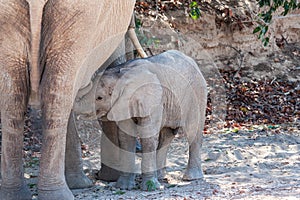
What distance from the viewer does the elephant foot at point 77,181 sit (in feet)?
18.4

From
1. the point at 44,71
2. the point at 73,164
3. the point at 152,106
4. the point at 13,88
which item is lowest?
the point at 73,164

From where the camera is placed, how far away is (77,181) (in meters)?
5.61

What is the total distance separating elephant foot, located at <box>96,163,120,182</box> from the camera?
5930 mm

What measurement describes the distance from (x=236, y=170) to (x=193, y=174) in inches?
19.3

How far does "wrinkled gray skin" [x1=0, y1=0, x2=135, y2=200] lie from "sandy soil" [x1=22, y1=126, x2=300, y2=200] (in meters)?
0.58

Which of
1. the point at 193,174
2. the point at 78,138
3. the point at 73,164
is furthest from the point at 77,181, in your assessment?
the point at 193,174

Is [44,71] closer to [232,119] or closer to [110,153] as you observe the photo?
[110,153]

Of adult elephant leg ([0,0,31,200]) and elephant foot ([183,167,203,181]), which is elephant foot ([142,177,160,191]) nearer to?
elephant foot ([183,167,203,181])

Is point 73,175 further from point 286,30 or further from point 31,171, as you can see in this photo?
point 286,30

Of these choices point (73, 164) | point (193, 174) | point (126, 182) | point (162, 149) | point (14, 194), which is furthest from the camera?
point (162, 149)

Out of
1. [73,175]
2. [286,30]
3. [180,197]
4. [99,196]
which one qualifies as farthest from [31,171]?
[286,30]

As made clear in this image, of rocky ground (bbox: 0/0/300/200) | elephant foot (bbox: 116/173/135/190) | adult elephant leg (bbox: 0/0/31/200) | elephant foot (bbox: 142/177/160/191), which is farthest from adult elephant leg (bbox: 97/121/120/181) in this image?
adult elephant leg (bbox: 0/0/31/200)

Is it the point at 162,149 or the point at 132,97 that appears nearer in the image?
the point at 132,97

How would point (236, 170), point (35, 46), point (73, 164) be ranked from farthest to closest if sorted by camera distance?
point (236, 170) → point (73, 164) → point (35, 46)
